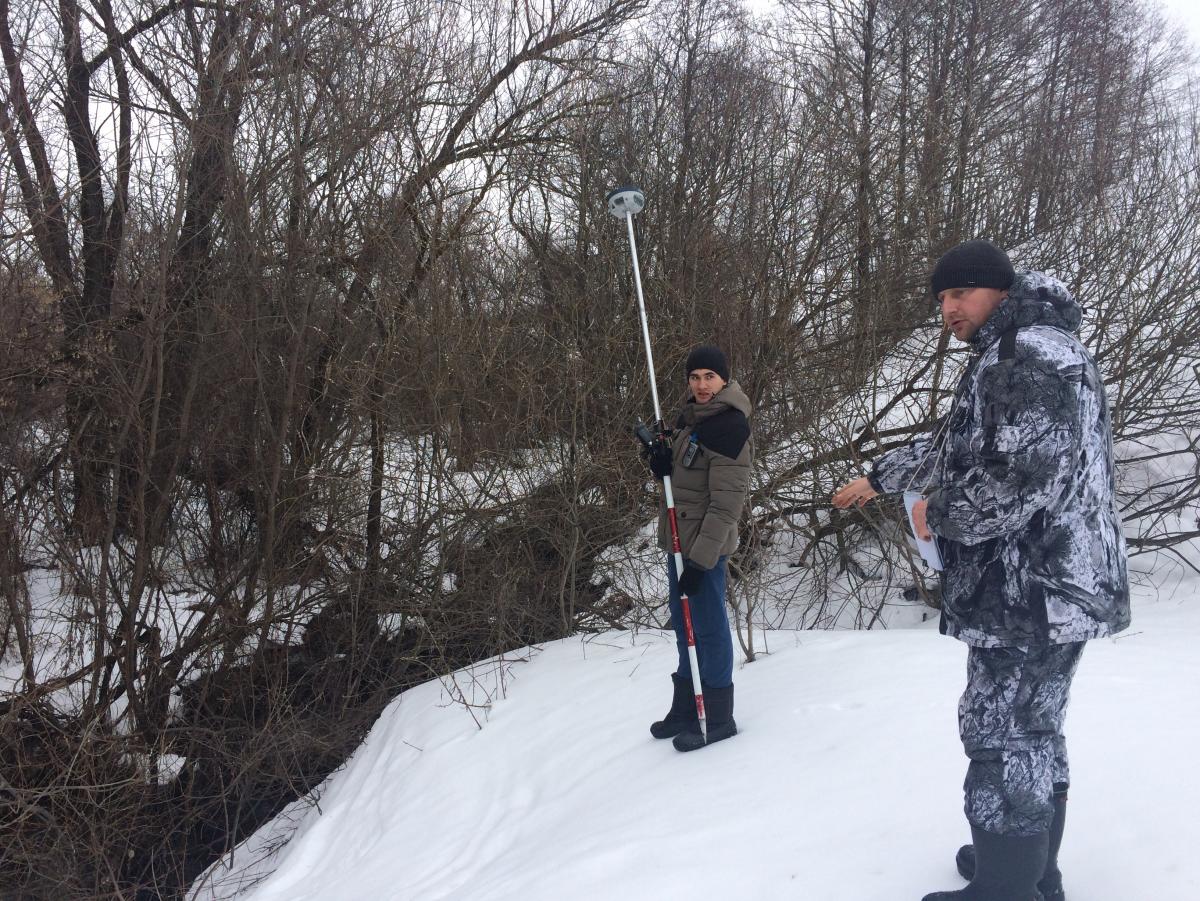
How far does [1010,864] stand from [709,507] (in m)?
1.98

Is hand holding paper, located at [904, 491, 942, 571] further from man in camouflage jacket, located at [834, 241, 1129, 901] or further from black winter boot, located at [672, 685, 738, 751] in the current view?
black winter boot, located at [672, 685, 738, 751]

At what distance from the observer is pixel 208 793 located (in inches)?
271

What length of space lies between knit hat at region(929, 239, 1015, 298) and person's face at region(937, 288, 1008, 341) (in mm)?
16

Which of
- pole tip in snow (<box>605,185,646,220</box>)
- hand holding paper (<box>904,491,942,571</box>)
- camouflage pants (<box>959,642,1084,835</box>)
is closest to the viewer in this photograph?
camouflage pants (<box>959,642,1084,835</box>)

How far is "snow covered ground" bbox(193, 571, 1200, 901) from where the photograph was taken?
281cm

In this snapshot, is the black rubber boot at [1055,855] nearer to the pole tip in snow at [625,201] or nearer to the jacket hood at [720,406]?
the jacket hood at [720,406]

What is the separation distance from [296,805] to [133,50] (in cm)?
604

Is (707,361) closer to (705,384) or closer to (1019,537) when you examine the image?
(705,384)

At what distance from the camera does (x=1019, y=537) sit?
7.02ft

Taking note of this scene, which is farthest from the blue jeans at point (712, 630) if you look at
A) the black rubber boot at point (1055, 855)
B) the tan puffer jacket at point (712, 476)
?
the black rubber boot at point (1055, 855)

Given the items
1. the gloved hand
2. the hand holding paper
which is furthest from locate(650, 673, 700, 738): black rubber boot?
the hand holding paper

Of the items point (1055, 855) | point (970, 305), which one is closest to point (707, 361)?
point (970, 305)

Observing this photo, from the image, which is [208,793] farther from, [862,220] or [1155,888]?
[862,220]

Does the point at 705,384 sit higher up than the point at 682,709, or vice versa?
the point at 705,384
